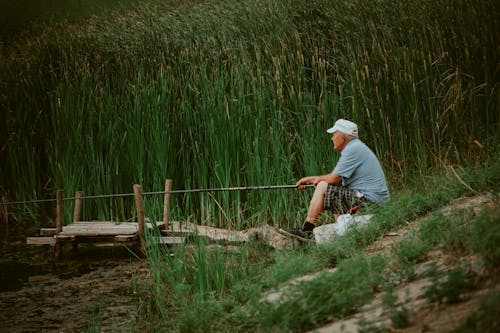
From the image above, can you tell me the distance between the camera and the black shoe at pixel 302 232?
194 inches

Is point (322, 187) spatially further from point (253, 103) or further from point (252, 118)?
point (253, 103)

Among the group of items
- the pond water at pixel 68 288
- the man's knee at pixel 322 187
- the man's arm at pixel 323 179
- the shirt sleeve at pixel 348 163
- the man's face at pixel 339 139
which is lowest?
the pond water at pixel 68 288

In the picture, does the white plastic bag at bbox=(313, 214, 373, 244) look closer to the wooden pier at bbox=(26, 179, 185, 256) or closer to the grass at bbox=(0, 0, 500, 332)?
the grass at bbox=(0, 0, 500, 332)

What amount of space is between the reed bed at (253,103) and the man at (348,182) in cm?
62

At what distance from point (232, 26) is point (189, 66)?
0.74m

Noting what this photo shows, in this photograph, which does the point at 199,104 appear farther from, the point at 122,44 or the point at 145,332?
the point at 145,332

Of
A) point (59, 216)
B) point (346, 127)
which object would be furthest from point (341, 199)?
point (59, 216)

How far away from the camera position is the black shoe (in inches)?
194

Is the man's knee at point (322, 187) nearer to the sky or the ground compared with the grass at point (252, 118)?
nearer to the ground

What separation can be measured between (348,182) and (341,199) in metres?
0.16

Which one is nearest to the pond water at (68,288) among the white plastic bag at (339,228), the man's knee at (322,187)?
the white plastic bag at (339,228)

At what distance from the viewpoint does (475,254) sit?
2.91m

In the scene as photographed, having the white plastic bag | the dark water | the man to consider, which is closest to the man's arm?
the man

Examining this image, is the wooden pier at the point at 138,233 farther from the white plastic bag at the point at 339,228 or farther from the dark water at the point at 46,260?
the white plastic bag at the point at 339,228
